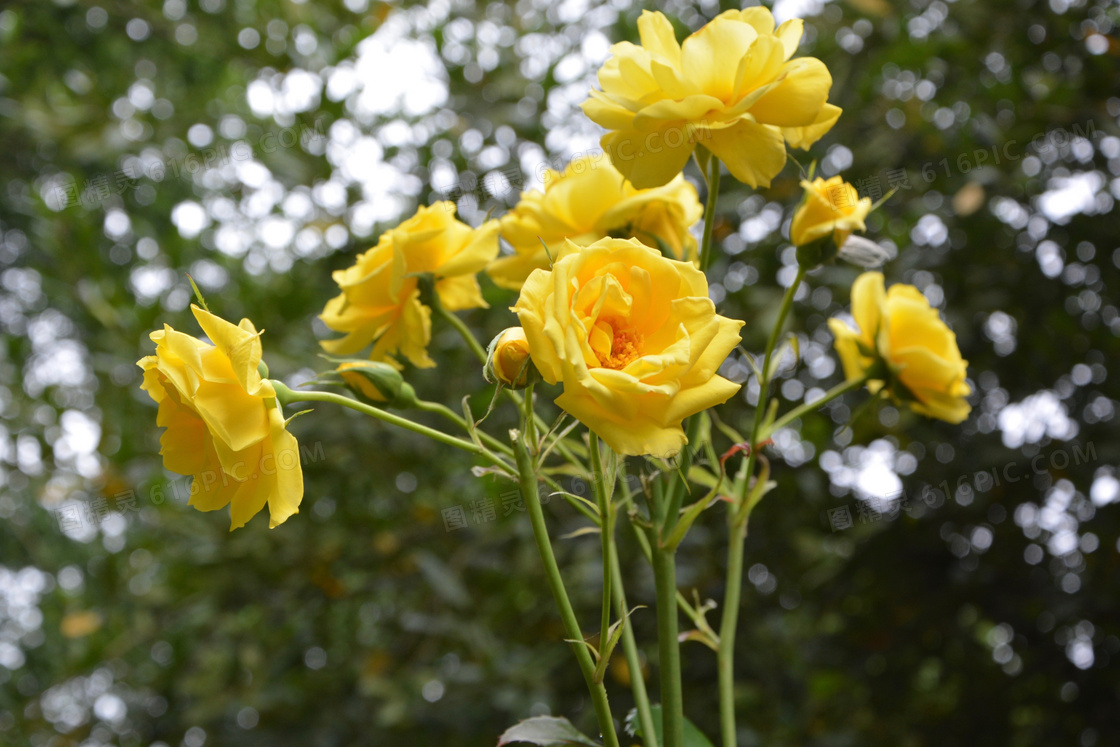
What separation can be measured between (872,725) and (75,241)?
1.73m

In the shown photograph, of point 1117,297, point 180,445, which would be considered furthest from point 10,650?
point 1117,297

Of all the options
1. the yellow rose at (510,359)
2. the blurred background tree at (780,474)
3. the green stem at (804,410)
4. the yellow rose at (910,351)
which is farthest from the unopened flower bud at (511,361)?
the blurred background tree at (780,474)

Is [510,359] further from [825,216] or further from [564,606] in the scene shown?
[825,216]

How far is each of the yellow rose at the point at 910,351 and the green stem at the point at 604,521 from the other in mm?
311

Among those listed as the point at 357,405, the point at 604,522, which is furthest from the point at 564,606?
the point at 357,405

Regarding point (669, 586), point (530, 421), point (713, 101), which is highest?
point (713, 101)

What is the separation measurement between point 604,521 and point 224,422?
7.5 inches

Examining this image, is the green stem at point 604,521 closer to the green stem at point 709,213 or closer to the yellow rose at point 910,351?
the green stem at point 709,213

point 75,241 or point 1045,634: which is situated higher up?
point 75,241

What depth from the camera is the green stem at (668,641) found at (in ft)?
1.42

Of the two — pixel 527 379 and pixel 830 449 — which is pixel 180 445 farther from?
pixel 830 449

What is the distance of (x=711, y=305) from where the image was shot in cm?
36

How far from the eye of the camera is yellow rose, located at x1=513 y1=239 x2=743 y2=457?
33 centimetres

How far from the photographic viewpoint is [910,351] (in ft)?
1.94
